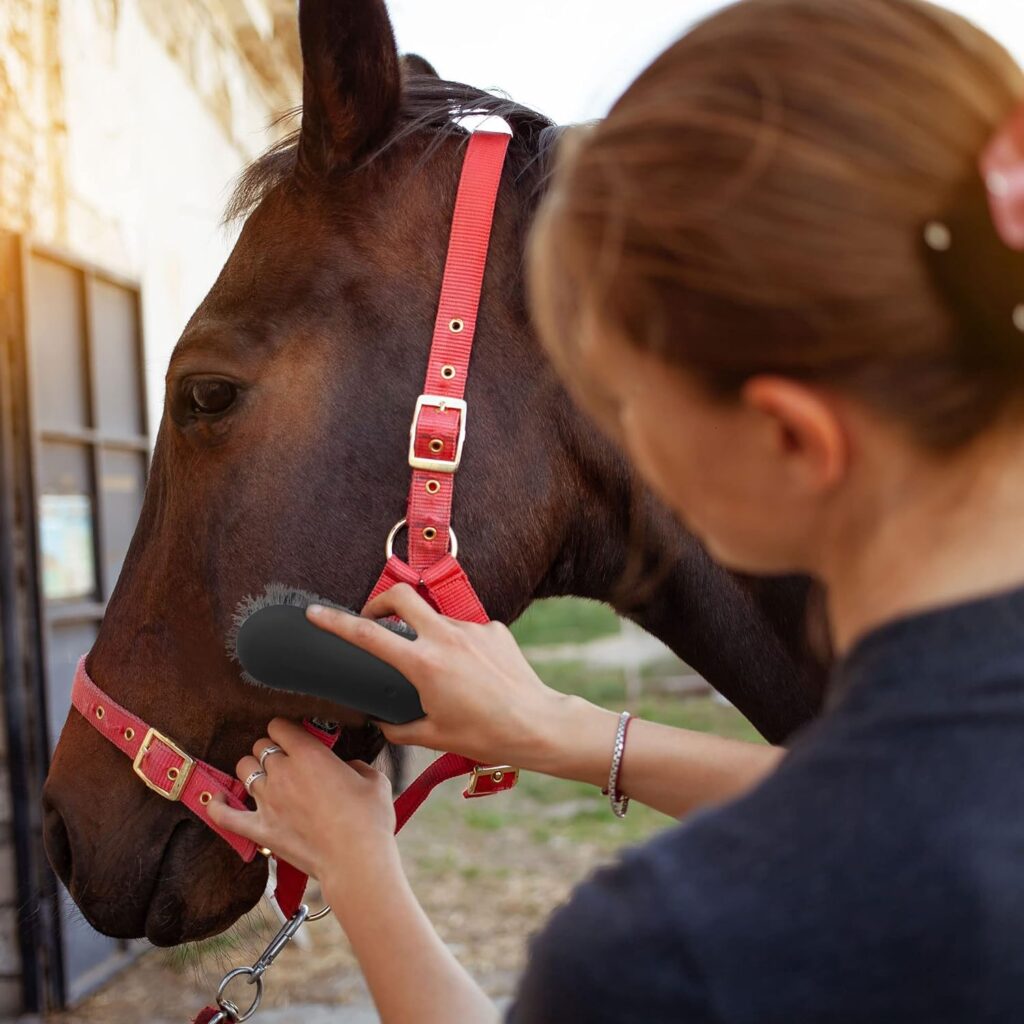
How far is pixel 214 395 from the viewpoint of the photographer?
1474 millimetres

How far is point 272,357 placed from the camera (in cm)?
147

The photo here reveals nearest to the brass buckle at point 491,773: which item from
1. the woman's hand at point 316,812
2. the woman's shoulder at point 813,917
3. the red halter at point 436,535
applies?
the red halter at point 436,535

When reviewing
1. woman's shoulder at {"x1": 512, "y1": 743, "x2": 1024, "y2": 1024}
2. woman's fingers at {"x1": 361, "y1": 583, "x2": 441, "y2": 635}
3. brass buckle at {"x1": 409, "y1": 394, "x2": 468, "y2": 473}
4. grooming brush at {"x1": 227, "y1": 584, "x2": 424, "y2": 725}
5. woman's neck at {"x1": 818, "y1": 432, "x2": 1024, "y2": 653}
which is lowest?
grooming brush at {"x1": 227, "y1": 584, "x2": 424, "y2": 725}

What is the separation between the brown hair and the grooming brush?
2.31 ft

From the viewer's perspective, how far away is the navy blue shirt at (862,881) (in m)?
0.53

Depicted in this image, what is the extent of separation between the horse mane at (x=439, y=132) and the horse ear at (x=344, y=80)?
4 cm

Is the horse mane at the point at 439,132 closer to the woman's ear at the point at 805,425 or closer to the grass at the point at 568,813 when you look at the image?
the woman's ear at the point at 805,425

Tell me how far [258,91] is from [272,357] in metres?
4.05

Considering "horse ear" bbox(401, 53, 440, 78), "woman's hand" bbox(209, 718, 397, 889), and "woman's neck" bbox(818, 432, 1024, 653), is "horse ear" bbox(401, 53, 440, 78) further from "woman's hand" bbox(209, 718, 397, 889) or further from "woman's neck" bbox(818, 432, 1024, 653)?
"woman's neck" bbox(818, 432, 1024, 653)

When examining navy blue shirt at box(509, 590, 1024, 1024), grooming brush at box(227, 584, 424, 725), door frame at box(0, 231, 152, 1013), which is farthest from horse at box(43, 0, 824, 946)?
door frame at box(0, 231, 152, 1013)

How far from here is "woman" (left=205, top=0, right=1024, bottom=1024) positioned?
54cm

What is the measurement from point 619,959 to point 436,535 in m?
0.87

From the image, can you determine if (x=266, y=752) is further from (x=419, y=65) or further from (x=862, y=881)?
(x=419, y=65)

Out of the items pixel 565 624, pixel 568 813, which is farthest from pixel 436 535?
pixel 565 624
